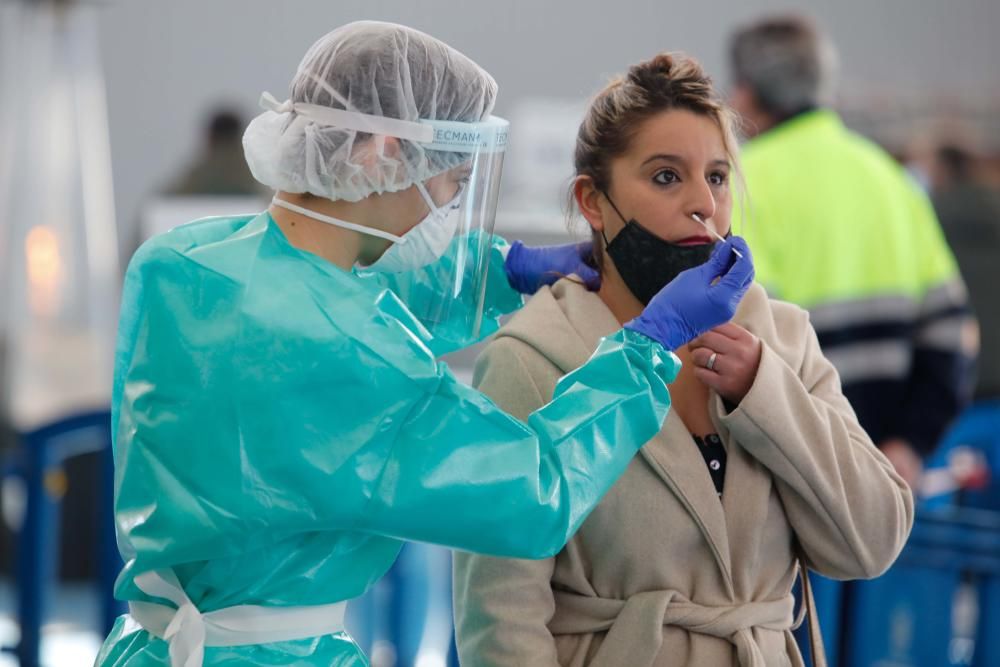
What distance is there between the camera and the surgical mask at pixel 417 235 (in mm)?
1716

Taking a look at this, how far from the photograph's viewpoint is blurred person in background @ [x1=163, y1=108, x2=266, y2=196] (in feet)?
19.2

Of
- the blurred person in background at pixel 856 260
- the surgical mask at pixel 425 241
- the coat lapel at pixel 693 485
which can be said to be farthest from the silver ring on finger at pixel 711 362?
the blurred person in background at pixel 856 260

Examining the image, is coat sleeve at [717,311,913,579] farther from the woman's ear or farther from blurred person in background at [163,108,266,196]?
blurred person in background at [163,108,266,196]

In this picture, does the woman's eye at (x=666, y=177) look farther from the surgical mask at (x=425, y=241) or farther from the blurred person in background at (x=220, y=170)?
the blurred person in background at (x=220, y=170)

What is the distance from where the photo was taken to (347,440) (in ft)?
5.20

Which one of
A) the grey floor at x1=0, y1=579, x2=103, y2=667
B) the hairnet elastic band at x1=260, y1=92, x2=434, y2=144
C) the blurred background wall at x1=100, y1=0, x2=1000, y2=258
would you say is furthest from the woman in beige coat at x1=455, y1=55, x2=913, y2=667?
the blurred background wall at x1=100, y1=0, x2=1000, y2=258

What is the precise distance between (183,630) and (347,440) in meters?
0.34

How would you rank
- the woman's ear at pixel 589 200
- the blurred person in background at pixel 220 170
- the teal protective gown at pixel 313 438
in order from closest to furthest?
the teal protective gown at pixel 313 438 → the woman's ear at pixel 589 200 → the blurred person in background at pixel 220 170

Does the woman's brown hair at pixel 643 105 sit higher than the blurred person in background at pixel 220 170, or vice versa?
the woman's brown hair at pixel 643 105

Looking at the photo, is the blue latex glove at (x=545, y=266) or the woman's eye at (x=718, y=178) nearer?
the woman's eye at (x=718, y=178)

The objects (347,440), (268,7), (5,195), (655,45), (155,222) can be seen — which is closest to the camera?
(347,440)

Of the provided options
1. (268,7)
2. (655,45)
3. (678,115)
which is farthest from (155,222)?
(655,45)

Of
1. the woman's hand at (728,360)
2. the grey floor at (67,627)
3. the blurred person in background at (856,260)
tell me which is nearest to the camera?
the woman's hand at (728,360)

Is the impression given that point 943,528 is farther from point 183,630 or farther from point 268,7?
point 268,7
